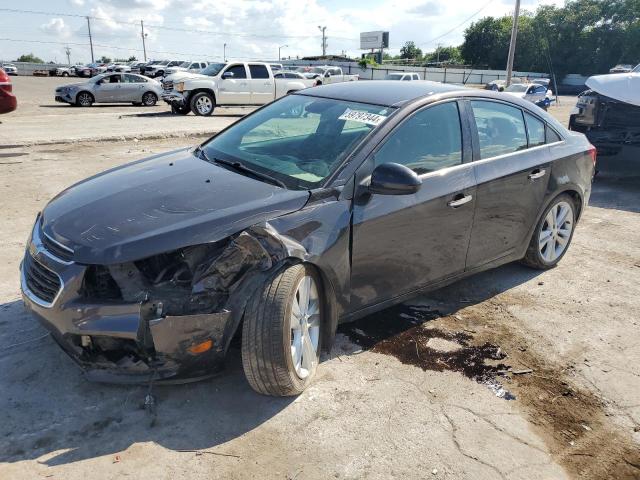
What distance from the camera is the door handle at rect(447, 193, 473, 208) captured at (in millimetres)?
3755

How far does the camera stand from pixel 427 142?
3.71 m

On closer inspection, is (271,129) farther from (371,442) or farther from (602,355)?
(602,355)

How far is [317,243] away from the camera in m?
3.03

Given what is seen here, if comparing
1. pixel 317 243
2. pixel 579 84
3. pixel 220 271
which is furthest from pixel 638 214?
pixel 579 84

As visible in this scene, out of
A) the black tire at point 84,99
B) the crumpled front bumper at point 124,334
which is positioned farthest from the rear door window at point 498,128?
the black tire at point 84,99

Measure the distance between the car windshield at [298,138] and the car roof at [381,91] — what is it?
8cm

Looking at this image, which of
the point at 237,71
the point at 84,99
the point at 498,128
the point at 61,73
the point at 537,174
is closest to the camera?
the point at 498,128

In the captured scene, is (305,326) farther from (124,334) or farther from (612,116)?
(612,116)

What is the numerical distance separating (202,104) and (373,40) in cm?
6982

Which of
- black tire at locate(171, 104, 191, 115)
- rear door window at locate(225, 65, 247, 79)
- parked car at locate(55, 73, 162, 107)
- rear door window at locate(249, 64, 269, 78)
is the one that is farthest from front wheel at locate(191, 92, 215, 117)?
parked car at locate(55, 73, 162, 107)

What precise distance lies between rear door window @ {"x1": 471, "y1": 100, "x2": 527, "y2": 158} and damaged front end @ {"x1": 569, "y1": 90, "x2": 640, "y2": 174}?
473cm

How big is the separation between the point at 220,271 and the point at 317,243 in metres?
0.57

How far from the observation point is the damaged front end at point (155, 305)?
2641mm

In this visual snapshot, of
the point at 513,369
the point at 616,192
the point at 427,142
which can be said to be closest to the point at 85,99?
the point at 616,192
